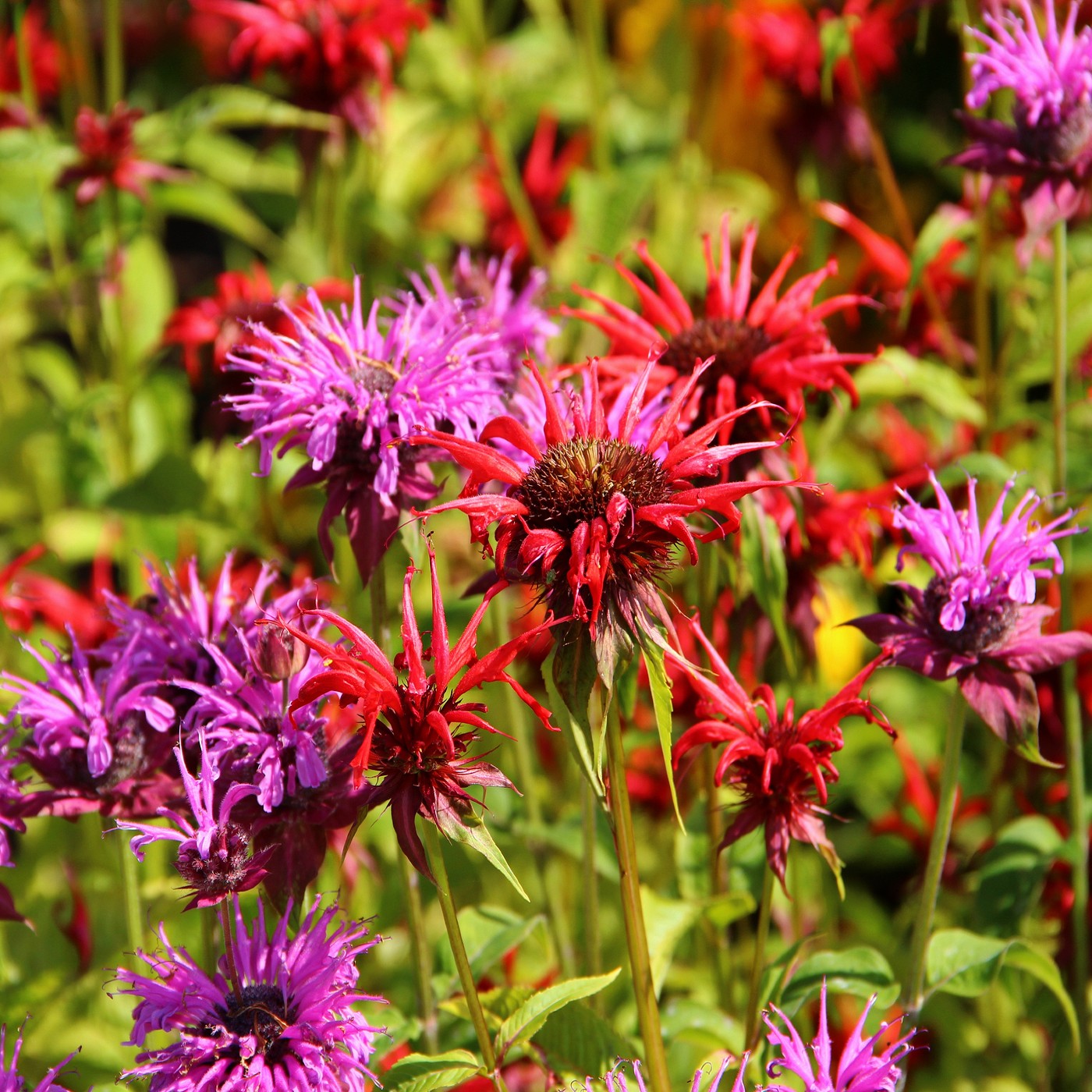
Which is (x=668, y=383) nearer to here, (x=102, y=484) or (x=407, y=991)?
(x=407, y=991)

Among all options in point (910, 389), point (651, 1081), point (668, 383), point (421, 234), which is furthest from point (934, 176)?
point (651, 1081)

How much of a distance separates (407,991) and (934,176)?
6.48 ft

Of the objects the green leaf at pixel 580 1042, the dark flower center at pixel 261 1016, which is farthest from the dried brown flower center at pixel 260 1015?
the green leaf at pixel 580 1042

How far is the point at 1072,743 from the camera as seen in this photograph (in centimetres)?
123

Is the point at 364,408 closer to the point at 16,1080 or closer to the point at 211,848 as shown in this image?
the point at 211,848

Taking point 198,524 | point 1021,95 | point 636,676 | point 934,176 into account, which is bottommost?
point 636,676

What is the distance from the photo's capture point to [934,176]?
2.60 meters

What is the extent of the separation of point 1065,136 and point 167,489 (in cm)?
104

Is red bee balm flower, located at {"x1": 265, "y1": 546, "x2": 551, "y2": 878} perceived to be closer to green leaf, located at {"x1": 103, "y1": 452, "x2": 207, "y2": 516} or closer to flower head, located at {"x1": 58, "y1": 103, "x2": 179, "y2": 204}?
green leaf, located at {"x1": 103, "y1": 452, "x2": 207, "y2": 516}

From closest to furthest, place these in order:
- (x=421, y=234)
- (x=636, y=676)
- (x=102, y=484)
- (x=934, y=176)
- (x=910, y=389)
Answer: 1. (x=636, y=676)
2. (x=910, y=389)
3. (x=102, y=484)
4. (x=421, y=234)
5. (x=934, y=176)

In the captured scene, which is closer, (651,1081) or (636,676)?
(651,1081)

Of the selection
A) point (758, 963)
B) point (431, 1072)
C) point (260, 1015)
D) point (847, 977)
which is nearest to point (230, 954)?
point (260, 1015)

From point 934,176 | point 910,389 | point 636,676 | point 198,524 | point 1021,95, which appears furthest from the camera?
point 934,176

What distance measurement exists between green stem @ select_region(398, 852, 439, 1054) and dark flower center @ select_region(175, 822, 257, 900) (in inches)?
6.5
